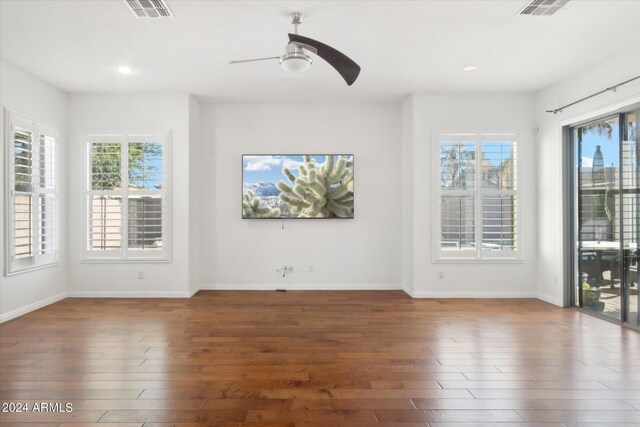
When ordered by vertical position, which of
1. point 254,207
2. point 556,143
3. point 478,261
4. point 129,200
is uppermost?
point 556,143

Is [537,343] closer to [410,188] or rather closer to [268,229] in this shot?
[410,188]

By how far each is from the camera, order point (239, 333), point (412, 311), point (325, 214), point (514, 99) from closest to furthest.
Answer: point (239, 333)
point (412, 311)
point (514, 99)
point (325, 214)

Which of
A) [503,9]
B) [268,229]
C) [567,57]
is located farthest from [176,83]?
[567,57]

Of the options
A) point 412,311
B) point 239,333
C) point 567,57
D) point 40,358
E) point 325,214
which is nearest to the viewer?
point 40,358

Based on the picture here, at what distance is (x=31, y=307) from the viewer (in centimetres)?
477

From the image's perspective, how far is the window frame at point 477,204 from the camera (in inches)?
218

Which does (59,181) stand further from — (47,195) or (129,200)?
(129,200)

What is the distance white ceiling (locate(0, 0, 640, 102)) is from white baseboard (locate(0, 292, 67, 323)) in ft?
9.37

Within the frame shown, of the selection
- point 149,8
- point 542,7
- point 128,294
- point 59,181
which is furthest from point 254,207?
point 542,7

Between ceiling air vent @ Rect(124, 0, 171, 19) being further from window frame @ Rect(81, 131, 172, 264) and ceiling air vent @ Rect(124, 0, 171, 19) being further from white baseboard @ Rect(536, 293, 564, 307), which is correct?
white baseboard @ Rect(536, 293, 564, 307)

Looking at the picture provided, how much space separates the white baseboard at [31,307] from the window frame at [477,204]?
17.4 ft

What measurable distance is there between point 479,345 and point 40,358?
383 centimetres

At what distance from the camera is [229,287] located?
19.7ft

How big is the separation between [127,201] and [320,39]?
3602 millimetres
